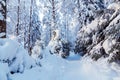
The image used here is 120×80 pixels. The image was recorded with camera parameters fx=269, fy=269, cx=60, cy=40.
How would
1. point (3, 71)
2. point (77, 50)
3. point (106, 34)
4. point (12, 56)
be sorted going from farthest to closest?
point (77, 50)
point (106, 34)
point (12, 56)
point (3, 71)

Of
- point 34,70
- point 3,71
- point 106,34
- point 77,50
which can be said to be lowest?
point 77,50

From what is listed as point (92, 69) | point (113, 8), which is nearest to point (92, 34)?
point (113, 8)

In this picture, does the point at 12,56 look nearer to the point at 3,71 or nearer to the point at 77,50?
the point at 3,71

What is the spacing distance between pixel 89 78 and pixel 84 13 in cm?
2118

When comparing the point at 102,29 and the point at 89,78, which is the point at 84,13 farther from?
the point at 89,78

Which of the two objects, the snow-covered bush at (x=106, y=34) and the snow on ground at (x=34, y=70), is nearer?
the snow on ground at (x=34, y=70)

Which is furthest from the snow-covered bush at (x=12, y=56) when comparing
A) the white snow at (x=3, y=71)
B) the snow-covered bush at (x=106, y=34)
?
the snow-covered bush at (x=106, y=34)

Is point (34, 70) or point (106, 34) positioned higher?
point (106, 34)

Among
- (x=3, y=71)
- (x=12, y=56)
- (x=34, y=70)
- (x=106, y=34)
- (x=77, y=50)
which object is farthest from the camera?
(x=77, y=50)

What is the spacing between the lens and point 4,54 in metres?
7.52

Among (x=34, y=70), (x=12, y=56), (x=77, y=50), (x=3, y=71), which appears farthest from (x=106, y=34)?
(x=3, y=71)

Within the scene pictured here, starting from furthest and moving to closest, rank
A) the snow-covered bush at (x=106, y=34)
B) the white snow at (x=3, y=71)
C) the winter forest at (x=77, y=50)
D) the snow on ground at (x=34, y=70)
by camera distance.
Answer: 1. the snow-covered bush at (x=106, y=34)
2. the winter forest at (x=77, y=50)
3. the snow on ground at (x=34, y=70)
4. the white snow at (x=3, y=71)

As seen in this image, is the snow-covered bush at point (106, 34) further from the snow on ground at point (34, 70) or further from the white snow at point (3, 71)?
the white snow at point (3, 71)

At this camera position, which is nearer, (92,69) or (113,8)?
(92,69)
